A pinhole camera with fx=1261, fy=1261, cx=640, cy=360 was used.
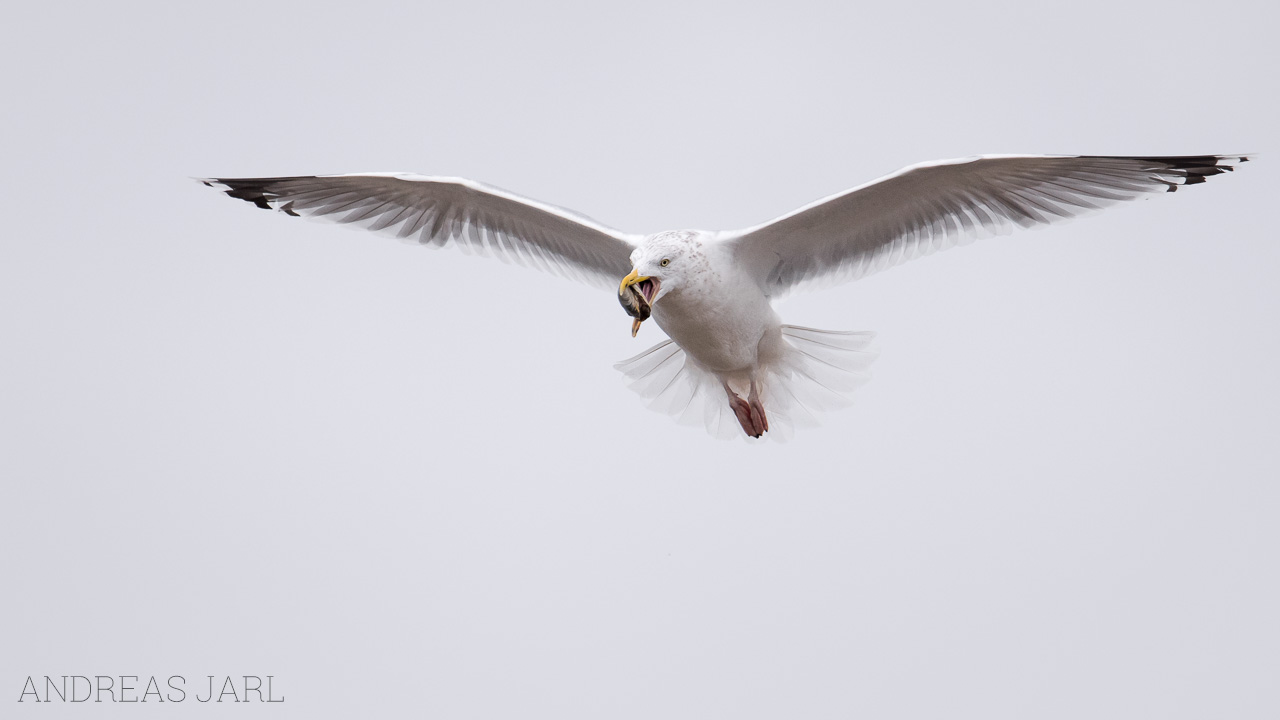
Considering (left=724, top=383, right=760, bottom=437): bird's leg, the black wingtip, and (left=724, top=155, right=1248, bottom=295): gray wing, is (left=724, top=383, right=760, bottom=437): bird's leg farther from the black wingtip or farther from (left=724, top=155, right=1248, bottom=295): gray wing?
the black wingtip

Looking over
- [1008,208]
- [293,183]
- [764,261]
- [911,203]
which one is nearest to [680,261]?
[764,261]

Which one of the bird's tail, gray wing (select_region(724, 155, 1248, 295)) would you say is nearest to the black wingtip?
gray wing (select_region(724, 155, 1248, 295))

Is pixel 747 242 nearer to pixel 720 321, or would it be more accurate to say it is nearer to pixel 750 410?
pixel 720 321

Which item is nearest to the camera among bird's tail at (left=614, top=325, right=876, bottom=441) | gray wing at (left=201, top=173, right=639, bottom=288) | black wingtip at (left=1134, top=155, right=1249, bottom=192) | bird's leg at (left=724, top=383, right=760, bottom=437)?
black wingtip at (left=1134, top=155, right=1249, bottom=192)

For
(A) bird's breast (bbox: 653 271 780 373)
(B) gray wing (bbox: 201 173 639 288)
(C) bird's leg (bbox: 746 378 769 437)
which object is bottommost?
(C) bird's leg (bbox: 746 378 769 437)

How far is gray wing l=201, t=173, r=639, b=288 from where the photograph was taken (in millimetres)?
6055

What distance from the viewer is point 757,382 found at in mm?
6477

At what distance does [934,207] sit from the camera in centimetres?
582

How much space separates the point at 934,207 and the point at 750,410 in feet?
4.60

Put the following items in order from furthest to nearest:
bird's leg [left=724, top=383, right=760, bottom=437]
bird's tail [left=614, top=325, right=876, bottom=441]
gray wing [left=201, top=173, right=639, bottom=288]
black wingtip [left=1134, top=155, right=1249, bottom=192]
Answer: bird's leg [left=724, top=383, right=760, bottom=437] < bird's tail [left=614, top=325, right=876, bottom=441] < gray wing [left=201, top=173, right=639, bottom=288] < black wingtip [left=1134, top=155, right=1249, bottom=192]

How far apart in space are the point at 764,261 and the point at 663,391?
1064 millimetres

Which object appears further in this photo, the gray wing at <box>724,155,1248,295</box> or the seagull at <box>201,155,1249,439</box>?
the seagull at <box>201,155,1249,439</box>

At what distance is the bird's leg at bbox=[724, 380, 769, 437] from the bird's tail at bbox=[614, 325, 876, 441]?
4 cm

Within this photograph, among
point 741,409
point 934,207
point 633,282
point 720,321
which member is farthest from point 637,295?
point 934,207
